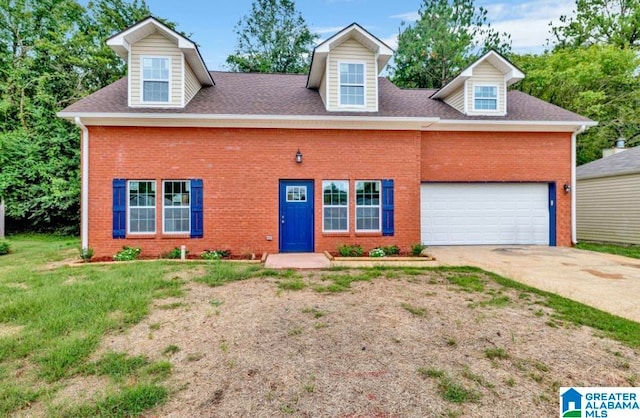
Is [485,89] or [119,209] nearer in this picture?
[119,209]

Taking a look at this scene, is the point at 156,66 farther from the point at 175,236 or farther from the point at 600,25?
the point at 600,25

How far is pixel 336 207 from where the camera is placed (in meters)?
9.84

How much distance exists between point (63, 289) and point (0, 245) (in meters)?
7.55

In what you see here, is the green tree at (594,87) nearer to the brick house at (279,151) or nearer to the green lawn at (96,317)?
the brick house at (279,151)

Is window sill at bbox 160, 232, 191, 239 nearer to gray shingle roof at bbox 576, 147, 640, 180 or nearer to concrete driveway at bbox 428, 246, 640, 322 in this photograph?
concrete driveway at bbox 428, 246, 640, 322

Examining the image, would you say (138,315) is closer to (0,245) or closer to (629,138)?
(0,245)

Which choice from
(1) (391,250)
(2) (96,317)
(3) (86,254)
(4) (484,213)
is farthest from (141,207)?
(4) (484,213)

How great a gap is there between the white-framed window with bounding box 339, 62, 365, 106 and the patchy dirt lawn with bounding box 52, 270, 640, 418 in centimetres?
644

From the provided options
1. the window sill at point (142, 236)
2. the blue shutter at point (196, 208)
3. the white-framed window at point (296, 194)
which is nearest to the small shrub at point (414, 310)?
the white-framed window at point (296, 194)

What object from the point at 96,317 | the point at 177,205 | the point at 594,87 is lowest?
the point at 96,317

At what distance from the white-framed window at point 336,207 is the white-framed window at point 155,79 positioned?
5474mm

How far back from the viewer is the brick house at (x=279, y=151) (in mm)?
9125

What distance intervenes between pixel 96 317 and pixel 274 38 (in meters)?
24.0

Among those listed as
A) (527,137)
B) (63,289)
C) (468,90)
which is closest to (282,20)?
(468,90)
